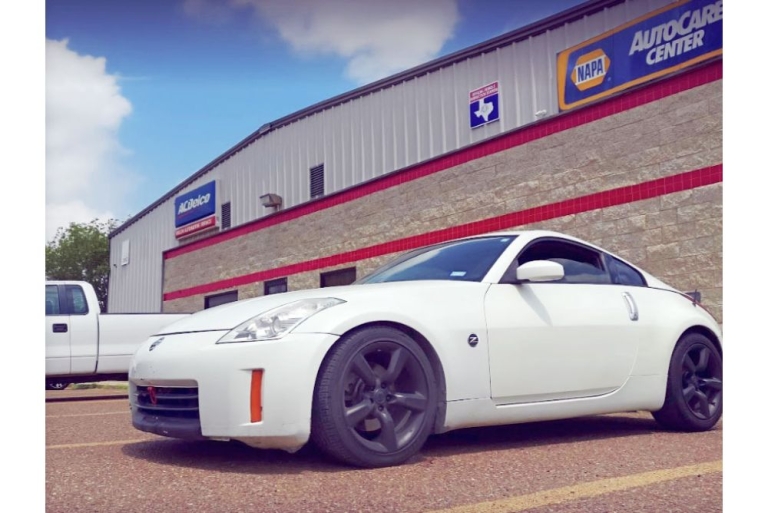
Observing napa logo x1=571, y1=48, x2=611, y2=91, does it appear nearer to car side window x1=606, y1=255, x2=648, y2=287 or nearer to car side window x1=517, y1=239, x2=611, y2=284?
car side window x1=606, y1=255, x2=648, y2=287

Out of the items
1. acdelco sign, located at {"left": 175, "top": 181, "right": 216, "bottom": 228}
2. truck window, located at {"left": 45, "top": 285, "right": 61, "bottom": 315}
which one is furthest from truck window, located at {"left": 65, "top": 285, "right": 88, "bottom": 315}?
acdelco sign, located at {"left": 175, "top": 181, "right": 216, "bottom": 228}

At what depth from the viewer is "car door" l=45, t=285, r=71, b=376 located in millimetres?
10305

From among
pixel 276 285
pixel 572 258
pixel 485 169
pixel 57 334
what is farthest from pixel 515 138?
pixel 276 285

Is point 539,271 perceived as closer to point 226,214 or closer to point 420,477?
point 420,477

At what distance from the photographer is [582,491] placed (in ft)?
10.3

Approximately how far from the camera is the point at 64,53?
12.6ft

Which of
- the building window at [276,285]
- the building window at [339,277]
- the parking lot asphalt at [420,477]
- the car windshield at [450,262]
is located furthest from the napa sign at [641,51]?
the building window at [276,285]

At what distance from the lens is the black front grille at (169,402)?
363cm

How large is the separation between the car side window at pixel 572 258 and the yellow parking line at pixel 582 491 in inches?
56.4

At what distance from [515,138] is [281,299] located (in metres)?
8.75

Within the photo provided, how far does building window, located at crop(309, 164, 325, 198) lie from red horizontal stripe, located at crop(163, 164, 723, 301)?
1.59 meters
